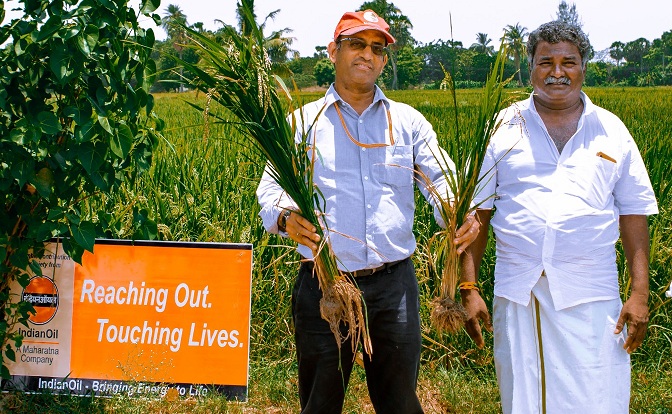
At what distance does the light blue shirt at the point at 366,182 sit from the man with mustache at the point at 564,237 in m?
0.27

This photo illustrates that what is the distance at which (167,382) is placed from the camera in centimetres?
336

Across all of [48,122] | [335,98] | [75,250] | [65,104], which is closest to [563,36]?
[335,98]

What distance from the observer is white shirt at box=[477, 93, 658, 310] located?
2264 millimetres

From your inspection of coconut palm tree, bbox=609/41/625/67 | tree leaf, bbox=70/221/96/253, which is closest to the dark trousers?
tree leaf, bbox=70/221/96/253

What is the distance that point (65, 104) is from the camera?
2.96 m

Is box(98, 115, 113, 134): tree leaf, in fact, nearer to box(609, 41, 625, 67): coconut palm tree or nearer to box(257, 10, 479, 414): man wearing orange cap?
box(257, 10, 479, 414): man wearing orange cap

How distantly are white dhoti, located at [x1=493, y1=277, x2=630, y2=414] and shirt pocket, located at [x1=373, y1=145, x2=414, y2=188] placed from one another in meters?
0.56

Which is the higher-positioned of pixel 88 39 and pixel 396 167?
pixel 88 39

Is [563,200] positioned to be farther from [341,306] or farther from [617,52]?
[617,52]

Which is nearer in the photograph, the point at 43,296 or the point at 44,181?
the point at 44,181

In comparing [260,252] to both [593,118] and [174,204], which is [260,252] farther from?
[593,118]

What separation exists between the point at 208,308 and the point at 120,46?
4.35 feet

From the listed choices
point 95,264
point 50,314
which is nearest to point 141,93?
point 95,264

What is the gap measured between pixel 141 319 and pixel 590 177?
218cm
